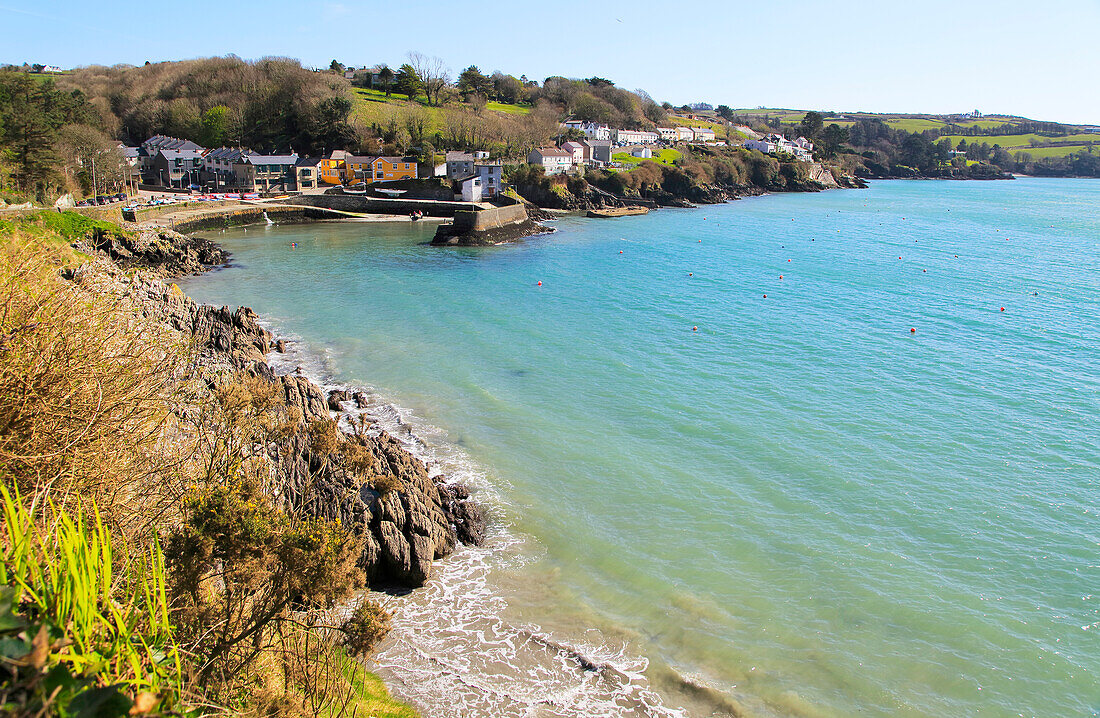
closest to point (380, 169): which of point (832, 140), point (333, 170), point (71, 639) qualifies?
point (333, 170)

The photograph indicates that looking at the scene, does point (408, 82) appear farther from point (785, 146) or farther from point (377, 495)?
point (377, 495)

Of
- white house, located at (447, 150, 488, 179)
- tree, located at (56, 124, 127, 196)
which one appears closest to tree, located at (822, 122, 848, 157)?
white house, located at (447, 150, 488, 179)

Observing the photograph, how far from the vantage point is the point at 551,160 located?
8569 centimetres

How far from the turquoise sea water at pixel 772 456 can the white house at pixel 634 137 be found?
77.6 m

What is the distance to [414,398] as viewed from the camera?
73.3 feet

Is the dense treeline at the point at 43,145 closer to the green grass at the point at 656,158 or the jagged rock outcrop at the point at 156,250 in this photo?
the jagged rock outcrop at the point at 156,250

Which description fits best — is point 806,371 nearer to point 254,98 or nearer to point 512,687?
point 512,687

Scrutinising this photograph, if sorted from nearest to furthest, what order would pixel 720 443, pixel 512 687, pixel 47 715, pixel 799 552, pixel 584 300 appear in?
pixel 47 715 < pixel 512 687 < pixel 799 552 < pixel 720 443 < pixel 584 300

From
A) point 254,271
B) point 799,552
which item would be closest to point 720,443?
point 799,552

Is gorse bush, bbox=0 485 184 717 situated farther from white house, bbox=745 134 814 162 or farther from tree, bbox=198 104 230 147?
white house, bbox=745 134 814 162

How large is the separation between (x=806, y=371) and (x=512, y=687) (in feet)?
62.1

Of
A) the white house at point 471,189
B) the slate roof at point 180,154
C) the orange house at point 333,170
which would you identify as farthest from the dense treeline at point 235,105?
the white house at point 471,189

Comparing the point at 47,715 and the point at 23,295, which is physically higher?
the point at 23,295

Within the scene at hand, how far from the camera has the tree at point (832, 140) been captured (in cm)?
14462
